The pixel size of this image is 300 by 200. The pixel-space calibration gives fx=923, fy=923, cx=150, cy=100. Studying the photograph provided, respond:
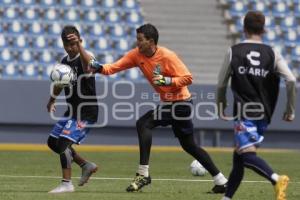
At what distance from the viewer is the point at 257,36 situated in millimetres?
9617

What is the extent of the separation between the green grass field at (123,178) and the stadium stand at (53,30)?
4414 mm

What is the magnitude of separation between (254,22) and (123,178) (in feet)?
19.0

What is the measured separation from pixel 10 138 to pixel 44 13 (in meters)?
4.54

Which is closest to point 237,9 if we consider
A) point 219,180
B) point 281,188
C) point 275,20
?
point 275,20

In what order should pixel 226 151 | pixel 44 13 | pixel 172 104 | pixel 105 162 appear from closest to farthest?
pixel 172 104, pixel 105 162, pixel 226 151, pixel 44 13

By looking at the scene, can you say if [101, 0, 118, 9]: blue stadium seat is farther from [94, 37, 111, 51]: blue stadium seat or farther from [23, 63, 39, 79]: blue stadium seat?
[23, 63, 39, 79]: blue stadium seat

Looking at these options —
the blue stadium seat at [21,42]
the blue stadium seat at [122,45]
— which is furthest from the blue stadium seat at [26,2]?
the blue stadium seat at [122,45]

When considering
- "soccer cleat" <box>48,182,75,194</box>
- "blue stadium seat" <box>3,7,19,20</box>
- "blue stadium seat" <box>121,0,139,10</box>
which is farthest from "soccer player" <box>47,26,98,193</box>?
"blue stadium seat" <box>121,0,139,10</box>

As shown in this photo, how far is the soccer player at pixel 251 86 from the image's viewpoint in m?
9.55

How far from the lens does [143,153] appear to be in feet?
40.2

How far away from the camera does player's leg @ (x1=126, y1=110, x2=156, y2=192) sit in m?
12.2

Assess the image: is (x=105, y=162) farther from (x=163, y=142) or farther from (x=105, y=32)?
(x=105, y=32)

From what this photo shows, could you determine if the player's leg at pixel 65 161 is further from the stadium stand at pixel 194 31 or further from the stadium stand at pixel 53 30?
the stadium stand at pixel 194 31

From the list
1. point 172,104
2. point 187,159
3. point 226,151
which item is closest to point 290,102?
point 172,104
